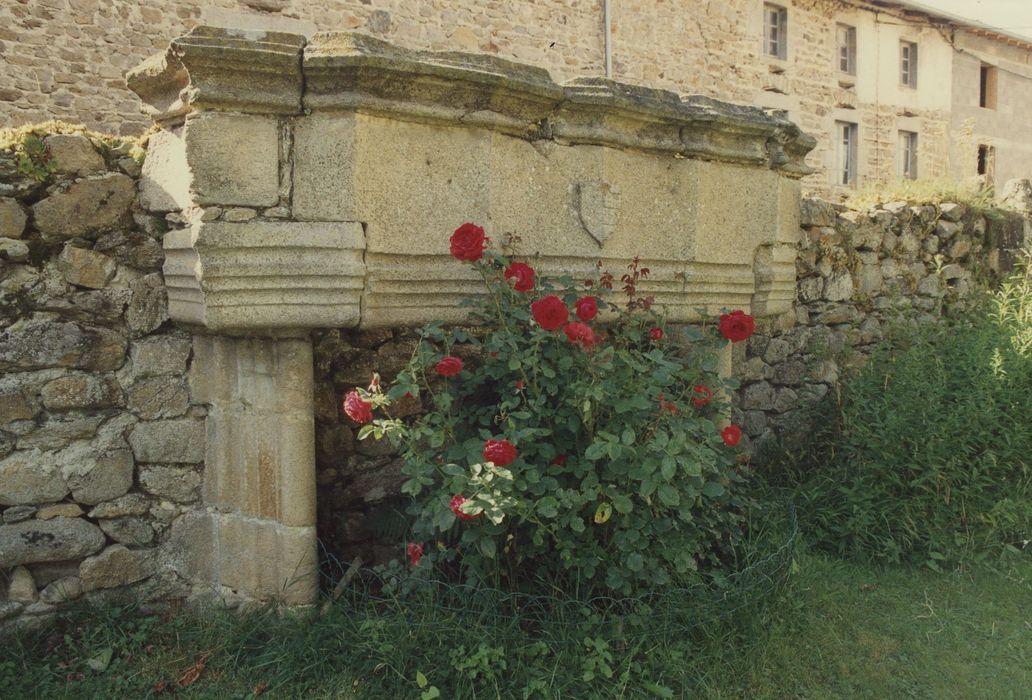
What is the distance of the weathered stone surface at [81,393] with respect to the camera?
261cm

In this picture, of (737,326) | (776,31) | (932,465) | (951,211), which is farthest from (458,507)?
(776,31)

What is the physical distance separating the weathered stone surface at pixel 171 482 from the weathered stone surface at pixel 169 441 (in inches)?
1.2

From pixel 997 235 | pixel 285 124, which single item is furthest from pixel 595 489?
pixel 997 235

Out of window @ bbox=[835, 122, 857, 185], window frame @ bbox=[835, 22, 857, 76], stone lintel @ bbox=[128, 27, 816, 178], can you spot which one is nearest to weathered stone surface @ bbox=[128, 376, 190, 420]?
stone lintel @ bbox=[128, 27, 816, 178]

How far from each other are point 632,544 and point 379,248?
1207 mm

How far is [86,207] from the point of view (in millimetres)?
2660

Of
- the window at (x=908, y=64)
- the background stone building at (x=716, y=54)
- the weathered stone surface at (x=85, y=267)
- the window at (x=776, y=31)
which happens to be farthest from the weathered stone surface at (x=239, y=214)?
the window at (x=908, y=64)

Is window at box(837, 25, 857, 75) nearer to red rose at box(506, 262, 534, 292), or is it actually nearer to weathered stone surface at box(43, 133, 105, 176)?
red rose at box(506, 262, 534, 292)

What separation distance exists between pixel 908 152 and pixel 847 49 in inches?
105

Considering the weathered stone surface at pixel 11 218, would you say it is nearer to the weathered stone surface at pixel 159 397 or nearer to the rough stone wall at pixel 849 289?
the weathered stone surface at pixel 159 397

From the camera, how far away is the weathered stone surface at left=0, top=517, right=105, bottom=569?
8.39ft

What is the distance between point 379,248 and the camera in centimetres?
260

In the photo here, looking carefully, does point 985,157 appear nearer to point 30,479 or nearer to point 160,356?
point 160,356

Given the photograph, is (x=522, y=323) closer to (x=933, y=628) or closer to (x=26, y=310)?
(x=26, y=310)
